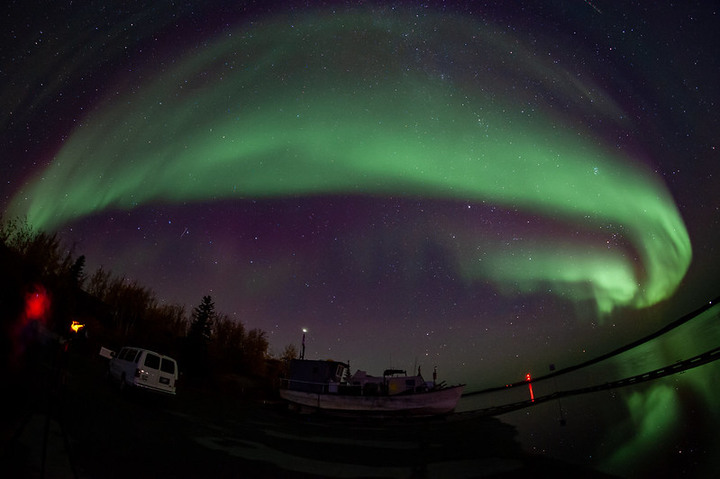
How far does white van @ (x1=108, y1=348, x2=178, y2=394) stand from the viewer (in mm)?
15828

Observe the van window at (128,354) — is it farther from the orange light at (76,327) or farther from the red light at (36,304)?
the red light at (36,304)

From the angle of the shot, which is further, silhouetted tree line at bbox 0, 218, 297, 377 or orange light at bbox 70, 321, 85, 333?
silhouetted tree line at bbox 0, 218, 297, 377

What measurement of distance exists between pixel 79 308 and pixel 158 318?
18.5 meters

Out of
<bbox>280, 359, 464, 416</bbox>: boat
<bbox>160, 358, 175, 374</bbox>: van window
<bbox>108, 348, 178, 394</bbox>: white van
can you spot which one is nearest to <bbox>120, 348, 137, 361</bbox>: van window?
<bbox>108, 348, 178, 394</bbox>: white van

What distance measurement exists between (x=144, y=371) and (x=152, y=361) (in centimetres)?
64

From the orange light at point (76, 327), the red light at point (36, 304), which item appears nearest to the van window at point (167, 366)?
the orange light at point (76, 327)

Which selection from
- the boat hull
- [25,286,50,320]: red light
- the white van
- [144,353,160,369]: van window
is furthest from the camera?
the boat hull

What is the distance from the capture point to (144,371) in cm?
1595

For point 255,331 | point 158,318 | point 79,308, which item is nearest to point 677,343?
point 255,331

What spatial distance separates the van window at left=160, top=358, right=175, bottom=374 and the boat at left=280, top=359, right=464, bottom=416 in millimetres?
14845

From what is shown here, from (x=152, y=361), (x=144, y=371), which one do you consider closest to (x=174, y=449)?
(x=144, y=371)

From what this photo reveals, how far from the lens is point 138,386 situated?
15.5 meters

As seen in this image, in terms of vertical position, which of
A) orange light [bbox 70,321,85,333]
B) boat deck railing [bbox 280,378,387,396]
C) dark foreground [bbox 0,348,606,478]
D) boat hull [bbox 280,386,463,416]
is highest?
orange light [bbox 70,321,85,333]

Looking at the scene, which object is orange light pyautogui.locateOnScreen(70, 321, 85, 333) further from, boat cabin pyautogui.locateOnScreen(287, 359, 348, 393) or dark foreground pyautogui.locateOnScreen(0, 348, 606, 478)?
boat cabin pyautogui.locateOnScreen(287, 359, 348, 393)
